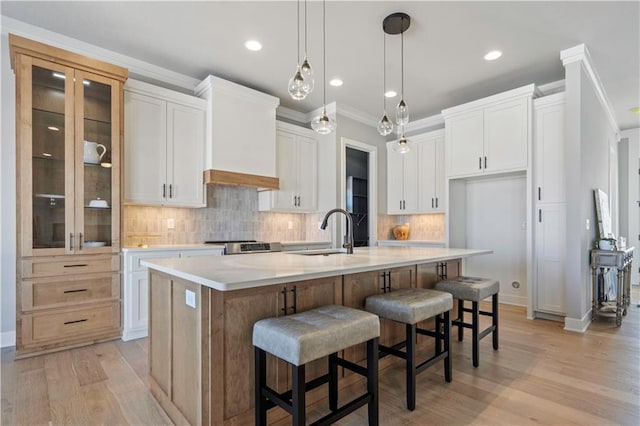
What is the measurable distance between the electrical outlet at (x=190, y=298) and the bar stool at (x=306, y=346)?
323 mm

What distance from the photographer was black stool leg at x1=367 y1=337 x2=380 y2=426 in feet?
5.52

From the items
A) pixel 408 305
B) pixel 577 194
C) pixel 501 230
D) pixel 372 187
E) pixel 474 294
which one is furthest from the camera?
pixel 372 187

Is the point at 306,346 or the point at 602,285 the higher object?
the point at 306,346

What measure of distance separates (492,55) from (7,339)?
5.49 m

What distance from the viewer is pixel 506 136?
417 centimetres

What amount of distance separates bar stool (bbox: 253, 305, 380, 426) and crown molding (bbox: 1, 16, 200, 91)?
3457mm

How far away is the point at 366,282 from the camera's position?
7.62 ft

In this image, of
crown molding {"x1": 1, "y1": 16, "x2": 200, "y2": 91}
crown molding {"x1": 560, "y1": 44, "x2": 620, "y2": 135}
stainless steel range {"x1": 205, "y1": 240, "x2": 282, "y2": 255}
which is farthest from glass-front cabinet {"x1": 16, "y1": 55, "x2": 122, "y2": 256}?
crown molding {"x1": 560, "y1": 44, "x2": 620, "y2": 135}

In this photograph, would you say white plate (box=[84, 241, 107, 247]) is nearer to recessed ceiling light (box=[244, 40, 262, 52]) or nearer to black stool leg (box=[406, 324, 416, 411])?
recessed ceiling light (box=[244, 40, 262, 52])

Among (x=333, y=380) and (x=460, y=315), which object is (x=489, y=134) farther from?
(x=333, y=380)

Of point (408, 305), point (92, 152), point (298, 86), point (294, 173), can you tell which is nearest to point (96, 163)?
point (92, 152)

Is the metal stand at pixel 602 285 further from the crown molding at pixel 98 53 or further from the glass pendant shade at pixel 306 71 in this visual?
the crown molding at pixel 98 53

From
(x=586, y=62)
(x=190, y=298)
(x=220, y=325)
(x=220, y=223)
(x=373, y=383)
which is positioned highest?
(x=586, y=62)

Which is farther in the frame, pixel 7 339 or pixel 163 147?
pixel 163 147
